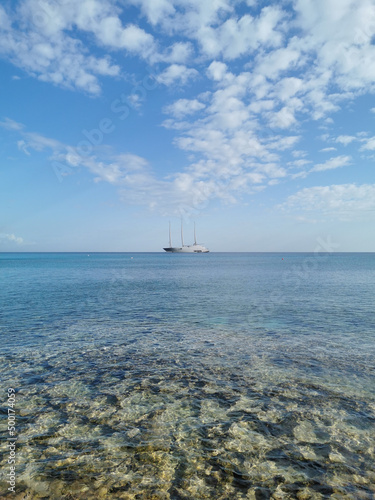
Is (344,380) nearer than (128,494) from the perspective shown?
No

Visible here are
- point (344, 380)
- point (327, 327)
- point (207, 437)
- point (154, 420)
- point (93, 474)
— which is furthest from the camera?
point (327, 327)

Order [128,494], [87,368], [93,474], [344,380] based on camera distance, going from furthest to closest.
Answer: [87,368]
[344,380]
[93,474]
[128,494]

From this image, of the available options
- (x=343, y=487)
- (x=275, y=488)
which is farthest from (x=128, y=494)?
(x=343, y=487)

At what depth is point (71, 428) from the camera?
10.3 meters

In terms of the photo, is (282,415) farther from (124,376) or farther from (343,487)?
(124,376)


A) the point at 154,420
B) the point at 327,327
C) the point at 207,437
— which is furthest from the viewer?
the point at 327,327

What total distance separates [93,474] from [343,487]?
6874mm

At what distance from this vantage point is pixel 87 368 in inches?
632

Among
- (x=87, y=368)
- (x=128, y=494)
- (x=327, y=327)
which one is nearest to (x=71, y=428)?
(x=128, y=494)

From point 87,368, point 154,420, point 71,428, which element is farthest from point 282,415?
point 87,368

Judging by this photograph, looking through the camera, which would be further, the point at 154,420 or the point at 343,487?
the point at 154,420

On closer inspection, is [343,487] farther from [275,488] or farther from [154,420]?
[154,420]

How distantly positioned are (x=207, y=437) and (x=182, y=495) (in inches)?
100

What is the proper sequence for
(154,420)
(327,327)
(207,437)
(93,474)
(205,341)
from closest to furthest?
(93,474), (207,437), (154,420), (205,341), (327,327)
